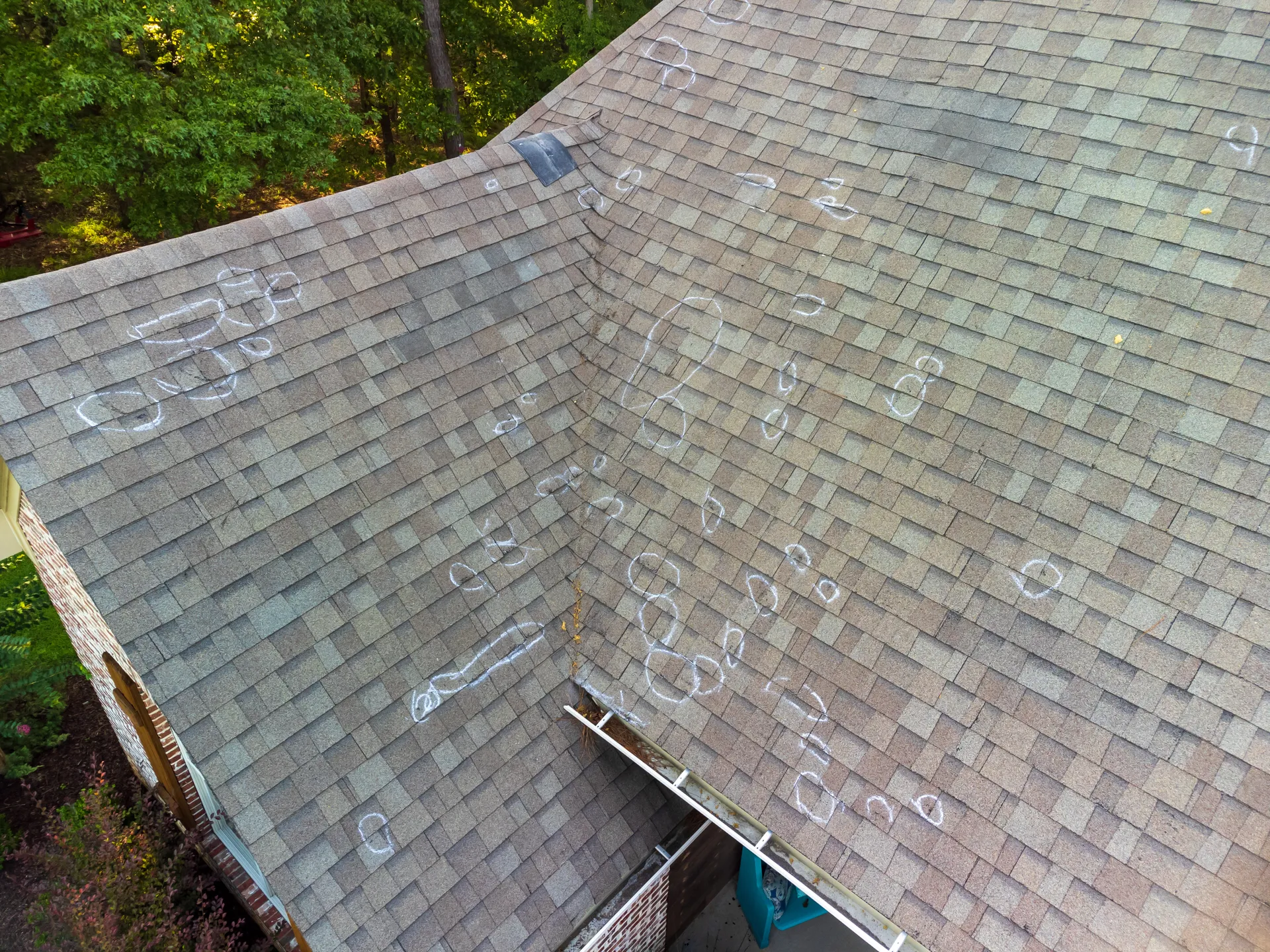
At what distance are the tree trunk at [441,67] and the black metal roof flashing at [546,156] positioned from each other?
9.33 m

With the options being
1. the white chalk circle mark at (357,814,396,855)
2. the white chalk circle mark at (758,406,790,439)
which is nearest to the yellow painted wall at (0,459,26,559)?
the white chalk circle mark at (357,814,396,855)

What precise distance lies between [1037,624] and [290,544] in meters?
4.46

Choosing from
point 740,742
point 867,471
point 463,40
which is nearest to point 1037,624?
point 867,471

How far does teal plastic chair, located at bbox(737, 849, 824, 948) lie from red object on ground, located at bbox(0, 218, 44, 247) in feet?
56.8

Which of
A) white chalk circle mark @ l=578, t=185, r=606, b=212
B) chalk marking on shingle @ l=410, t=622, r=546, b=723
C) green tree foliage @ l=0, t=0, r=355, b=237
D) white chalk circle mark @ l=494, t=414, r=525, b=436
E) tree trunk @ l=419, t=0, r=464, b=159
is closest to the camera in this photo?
chalk marking on shingle @ l=410, t=622, r=546, b=723

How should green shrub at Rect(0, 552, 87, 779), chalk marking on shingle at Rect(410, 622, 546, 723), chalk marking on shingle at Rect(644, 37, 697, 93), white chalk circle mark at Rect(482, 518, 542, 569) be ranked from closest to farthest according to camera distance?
chalk marking on shingle at Rect(410, 622, 546, 723) < white chalk circle mark at Rect(482, 518, 542, 569) < chalk marking on shingle at Rect(644, 37, 697, 93) < green shrub at Rect(0, 552, 87, 779)

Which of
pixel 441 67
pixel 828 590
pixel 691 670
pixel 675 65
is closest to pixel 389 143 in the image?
pixel 441 67

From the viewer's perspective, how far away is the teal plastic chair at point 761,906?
688 centimetres

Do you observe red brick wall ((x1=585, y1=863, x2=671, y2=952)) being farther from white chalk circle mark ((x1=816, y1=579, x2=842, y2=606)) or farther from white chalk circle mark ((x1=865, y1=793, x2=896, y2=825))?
white chalk circle mark ((x1=816, y1=579, x2=842, y2=606))

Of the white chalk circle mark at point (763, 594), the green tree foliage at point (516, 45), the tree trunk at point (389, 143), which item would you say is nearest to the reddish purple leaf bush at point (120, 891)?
the white chalk circle mark at point (763, 594)

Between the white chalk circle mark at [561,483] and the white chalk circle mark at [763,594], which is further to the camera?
the white chalk circle mark at [561,483]

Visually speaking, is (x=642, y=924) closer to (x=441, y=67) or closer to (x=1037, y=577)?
(x=1037, y=577)

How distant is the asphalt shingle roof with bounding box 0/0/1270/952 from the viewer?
4.26m

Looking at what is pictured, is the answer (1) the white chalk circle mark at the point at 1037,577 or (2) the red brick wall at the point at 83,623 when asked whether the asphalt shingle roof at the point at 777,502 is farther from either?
(2) the red brick wall at the point at 83,623
